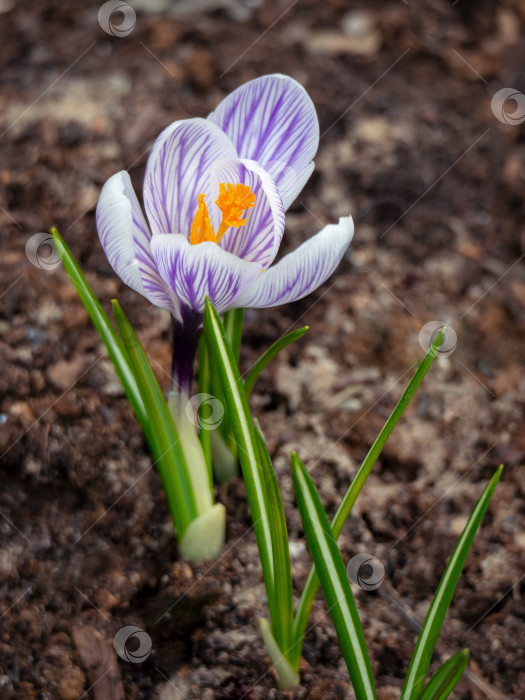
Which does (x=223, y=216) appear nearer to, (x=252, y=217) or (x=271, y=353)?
(x=252, y=217)

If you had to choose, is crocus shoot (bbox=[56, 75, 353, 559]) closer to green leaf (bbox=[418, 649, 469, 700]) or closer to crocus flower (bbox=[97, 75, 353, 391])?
crocus flower (bbox=[97, 75, 353, 391])

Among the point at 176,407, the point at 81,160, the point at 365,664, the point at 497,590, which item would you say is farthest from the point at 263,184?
the point at 81,160

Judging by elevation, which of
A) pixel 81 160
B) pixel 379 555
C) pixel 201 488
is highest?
pixel 81 160

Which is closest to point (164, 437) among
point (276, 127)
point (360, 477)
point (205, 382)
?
point (205, 382)

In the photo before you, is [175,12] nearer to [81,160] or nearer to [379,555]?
[81,160]

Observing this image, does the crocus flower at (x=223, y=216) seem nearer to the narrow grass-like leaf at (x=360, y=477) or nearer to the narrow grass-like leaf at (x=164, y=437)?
the narrow grass-like leaf at (x=164, y=437)
